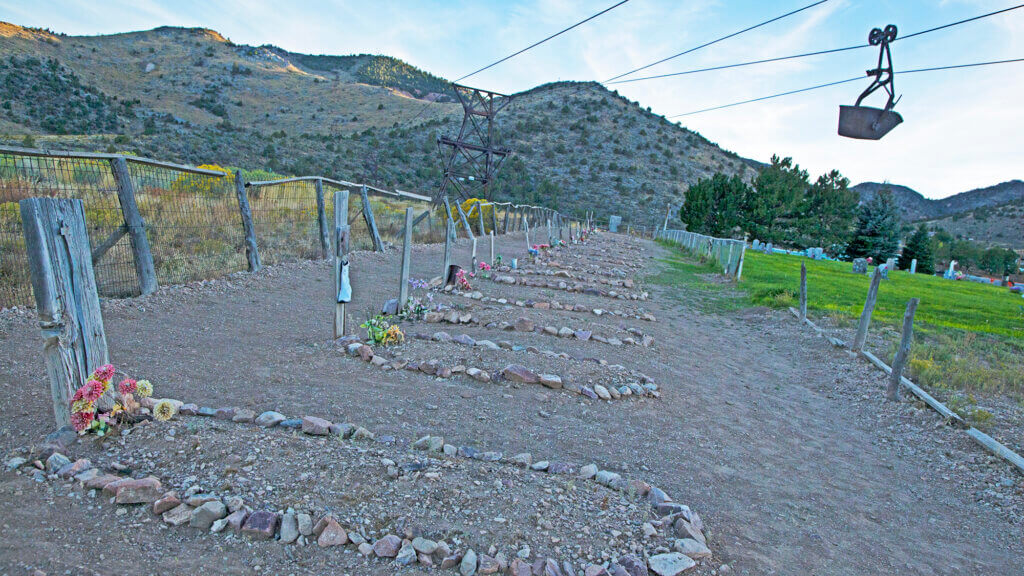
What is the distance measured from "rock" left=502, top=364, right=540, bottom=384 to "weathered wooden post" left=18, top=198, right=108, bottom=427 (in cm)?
340

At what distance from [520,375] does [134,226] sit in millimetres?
5511

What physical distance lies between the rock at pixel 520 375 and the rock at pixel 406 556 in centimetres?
295

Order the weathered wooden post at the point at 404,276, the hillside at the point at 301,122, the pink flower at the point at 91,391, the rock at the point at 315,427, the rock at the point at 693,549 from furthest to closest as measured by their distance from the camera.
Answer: the hillside at the point at 301,122, the weathered wooden post at the point at 404,276, the rock at the point at 315,427, the pink flower at the point at 91,391, the rock at the point at 693,549

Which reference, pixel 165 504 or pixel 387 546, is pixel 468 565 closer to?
pixel 387 546

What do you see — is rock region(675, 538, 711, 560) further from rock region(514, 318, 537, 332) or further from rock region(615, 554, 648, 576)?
rock region(514, 318, 537, 332)

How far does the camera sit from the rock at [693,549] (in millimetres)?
2889

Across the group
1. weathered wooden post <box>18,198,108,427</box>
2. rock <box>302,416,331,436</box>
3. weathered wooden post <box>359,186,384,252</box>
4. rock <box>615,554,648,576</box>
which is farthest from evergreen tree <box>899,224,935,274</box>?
weathered wooden post <box>18,198,108,427</box>

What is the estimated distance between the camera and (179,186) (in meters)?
8.61

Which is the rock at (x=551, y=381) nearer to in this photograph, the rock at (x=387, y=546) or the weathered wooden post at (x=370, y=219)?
the rock at (x=387, y=546)

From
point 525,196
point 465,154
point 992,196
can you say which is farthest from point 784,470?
point 992,196

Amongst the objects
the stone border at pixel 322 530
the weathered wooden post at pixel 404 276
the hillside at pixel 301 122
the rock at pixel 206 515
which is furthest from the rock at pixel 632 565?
the hillside at pixel 301 122

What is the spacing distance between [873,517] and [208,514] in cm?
433

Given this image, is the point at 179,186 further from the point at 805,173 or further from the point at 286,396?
the point at 805,173

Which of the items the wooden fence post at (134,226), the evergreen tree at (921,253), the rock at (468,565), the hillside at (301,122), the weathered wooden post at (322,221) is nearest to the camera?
the rock at (468,565)
